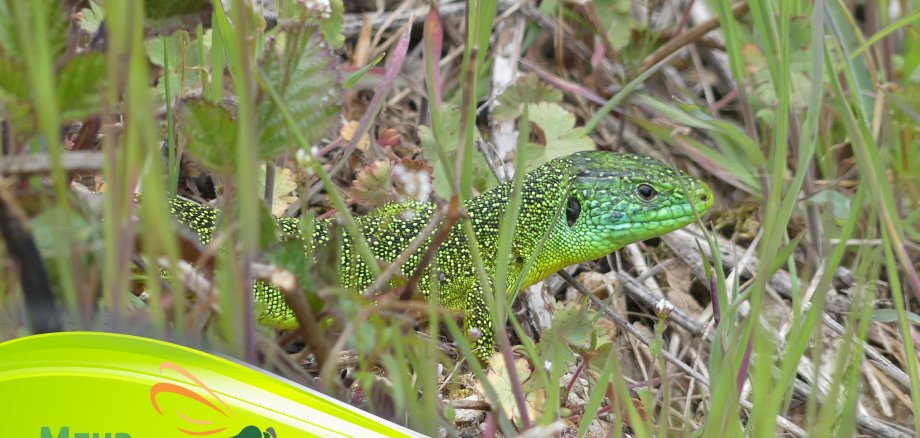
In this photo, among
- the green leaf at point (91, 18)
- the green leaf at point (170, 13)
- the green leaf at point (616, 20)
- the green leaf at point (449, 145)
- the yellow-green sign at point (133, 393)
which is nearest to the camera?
the yellow-green sign at point (133, 393)

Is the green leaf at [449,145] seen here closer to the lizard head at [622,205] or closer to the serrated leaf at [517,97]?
the serrated leaf at [517,97]

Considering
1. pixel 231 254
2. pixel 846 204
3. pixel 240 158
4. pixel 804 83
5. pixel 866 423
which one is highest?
pixel 240 158

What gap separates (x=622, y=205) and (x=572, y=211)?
0.15 m

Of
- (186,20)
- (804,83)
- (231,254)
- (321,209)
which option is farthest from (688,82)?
(231,254)

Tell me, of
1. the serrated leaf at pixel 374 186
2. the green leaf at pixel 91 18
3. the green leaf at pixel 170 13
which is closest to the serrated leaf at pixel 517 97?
the serrated leaf at pixel 374 186

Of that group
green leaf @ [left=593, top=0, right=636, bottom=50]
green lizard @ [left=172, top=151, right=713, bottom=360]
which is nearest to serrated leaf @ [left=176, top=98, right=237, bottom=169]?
green lizard @ [left=172, top=151, right=713, bottom=360]

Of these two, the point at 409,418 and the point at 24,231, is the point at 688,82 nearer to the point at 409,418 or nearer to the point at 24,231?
the point at 409,418

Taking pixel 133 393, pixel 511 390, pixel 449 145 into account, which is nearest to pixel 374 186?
pixel 449 145

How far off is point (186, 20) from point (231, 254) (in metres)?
0.52

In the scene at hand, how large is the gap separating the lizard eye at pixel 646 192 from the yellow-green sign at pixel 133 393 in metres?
1.90

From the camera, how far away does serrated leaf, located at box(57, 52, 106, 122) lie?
127cm

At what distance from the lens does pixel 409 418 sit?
1.37 m

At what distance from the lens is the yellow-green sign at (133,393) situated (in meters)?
1.16

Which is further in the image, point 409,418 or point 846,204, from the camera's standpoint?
point 846,204
